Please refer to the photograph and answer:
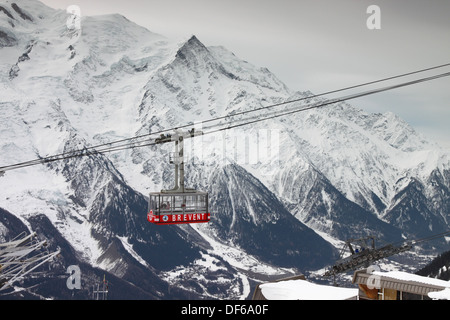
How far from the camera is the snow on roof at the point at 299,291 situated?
58031 mm

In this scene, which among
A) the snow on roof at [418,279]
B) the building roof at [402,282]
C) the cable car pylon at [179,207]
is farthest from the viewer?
the cable car pylon at [179,207]

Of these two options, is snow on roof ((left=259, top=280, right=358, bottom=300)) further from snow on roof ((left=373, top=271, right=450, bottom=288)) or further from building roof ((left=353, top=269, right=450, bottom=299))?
snow on roof ((left=373, top=271, right=450, bottom=288))

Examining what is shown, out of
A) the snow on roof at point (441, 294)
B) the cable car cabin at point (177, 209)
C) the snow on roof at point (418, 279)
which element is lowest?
the snow on roof at point (441, 294)

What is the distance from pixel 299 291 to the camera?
61.1 metres

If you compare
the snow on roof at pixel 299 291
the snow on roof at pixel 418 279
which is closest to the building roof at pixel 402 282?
the snow on roof at pixel 418 279

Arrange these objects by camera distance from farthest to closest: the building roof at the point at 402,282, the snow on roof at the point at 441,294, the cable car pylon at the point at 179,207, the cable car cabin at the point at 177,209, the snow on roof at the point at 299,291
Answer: the snow on roof at the point at 299,291
the cable car cabin at the point at 177,209
the cable car pylon at the point at 179,207
the building roof at the point at 402,282
the snow on roof at the point at 441,294

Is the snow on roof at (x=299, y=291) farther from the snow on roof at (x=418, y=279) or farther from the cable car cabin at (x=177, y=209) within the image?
the cable car cabin at (x=177, y=209)

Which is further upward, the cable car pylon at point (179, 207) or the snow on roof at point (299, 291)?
the cable car pylon at point (179, 207)

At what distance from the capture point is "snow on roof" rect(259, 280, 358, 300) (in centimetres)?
5803

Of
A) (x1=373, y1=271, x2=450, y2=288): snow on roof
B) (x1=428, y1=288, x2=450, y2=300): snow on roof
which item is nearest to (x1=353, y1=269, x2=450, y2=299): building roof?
(x1=373, y1=271, x2=450, y2=288): snow on roof

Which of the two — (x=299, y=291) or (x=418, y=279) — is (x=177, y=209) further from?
(x=418, y=279)
